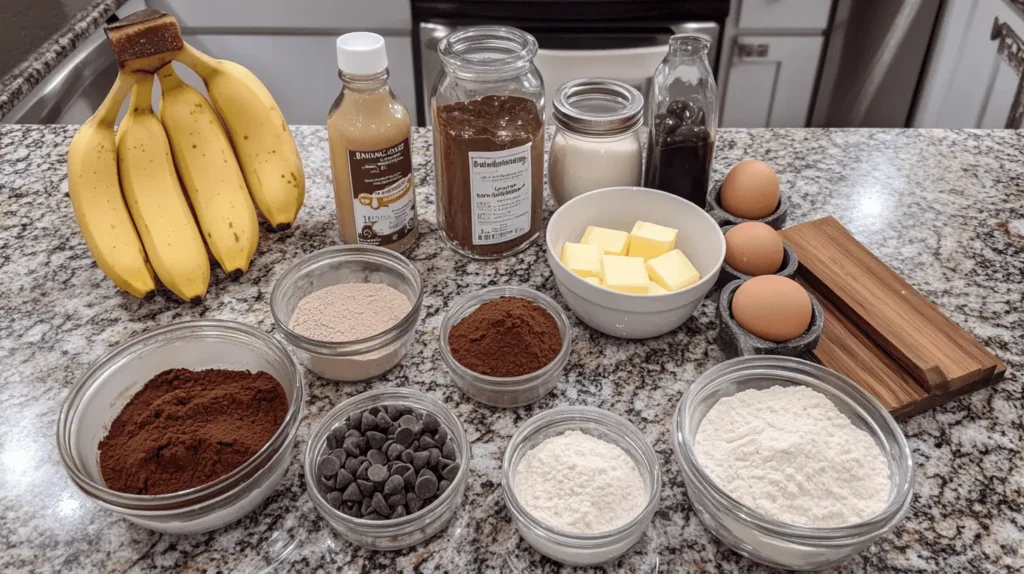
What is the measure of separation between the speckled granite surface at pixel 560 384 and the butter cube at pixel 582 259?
0.30 feet

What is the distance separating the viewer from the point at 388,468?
0.73m

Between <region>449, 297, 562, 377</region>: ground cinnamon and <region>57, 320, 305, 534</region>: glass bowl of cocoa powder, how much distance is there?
20cm

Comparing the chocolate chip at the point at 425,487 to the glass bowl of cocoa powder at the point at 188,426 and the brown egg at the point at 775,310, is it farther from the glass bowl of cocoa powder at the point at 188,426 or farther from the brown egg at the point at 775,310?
the brown egg at the point at 775,310

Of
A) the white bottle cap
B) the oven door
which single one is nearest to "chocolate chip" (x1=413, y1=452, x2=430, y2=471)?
the white bottle cap

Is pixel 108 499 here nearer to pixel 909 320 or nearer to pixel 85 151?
pixel 85 151

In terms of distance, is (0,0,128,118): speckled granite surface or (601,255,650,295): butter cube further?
(0,0,128,118): speckled granite surface

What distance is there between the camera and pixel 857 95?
7.10ft

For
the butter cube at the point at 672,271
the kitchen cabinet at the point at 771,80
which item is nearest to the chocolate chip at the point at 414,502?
the butter cube at the point at 672,271

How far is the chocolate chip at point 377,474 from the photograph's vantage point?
72cm

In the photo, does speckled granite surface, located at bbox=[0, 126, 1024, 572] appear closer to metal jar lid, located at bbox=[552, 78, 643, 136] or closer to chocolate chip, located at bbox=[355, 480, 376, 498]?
chocolate chip, located at bbox=[355, 480, 376, 498]

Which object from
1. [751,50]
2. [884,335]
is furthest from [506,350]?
[751,50]

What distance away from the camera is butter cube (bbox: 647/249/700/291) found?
35.8 inches

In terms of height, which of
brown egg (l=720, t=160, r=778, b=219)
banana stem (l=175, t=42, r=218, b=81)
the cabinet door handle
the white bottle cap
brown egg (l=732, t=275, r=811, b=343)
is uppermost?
the white bottle cap

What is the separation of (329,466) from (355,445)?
0.03 m
